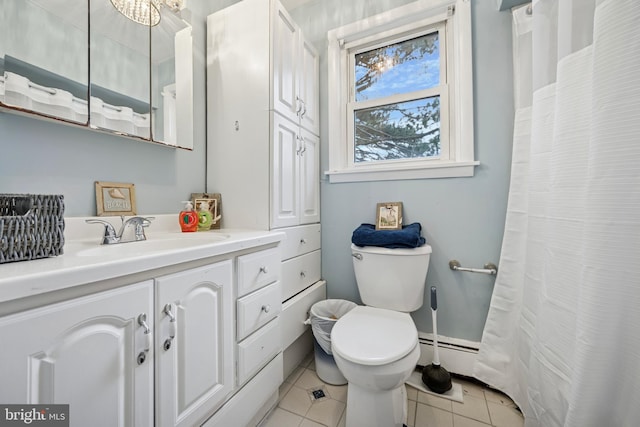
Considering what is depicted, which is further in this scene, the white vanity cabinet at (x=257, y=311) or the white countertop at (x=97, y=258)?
the white vanity cabinet at (x=257, y=311)

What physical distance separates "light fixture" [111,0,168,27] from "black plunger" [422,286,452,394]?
1877 millimetres

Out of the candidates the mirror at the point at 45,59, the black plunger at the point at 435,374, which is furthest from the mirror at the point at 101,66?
the black plunger at the point at 435,374

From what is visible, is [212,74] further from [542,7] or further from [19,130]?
[542,7]

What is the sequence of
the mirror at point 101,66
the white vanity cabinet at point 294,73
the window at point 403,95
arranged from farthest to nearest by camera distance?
the window at point 403,95
the white vanity cabinet at point 294,73
the mirror at point 101,66

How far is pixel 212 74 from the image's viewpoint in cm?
142

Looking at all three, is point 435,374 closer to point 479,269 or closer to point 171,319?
point 479,269

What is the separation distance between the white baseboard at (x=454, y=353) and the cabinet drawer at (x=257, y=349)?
2.87ft

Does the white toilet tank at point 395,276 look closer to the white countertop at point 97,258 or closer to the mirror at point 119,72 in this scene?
the white countertop at point 97,258

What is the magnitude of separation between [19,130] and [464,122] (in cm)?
188

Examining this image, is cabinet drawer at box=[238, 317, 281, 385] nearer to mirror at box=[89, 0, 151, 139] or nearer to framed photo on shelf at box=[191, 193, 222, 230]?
framed photo on shelf at box=[191, 193, 222, 230]

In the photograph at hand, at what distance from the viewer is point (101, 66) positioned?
965 mm

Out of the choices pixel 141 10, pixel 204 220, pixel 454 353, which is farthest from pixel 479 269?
pixel 141 10

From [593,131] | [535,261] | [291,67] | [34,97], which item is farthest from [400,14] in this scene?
[34,97]

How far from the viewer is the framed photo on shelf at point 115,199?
0.96 metres
